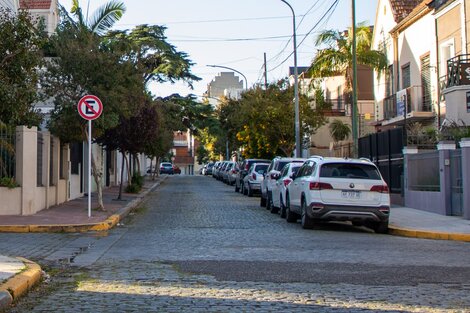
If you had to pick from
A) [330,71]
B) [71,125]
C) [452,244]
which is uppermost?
[330,71]

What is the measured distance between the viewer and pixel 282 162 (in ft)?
76.6

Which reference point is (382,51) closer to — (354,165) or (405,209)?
(405,209)

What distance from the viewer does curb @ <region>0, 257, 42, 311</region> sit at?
694 cm

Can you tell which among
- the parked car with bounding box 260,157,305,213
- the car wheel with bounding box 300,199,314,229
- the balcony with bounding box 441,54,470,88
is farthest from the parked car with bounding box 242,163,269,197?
the car wheel with bounding box 300,199,314,229

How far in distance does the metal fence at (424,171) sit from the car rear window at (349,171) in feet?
15.5

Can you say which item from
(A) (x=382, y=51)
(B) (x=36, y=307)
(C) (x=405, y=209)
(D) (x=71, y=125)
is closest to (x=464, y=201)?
(C) (x=405, y=209)

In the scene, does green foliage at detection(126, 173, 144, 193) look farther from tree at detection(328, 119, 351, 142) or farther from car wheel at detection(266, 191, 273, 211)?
tree at detection(328, 119, 351, 142)

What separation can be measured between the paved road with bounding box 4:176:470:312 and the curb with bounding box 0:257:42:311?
14 centimetres

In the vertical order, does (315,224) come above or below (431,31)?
below

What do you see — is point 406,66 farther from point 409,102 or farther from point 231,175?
point 231,175

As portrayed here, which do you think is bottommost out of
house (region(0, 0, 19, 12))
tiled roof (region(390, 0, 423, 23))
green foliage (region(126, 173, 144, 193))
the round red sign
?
green foliage (region(126, 173, 144, 193))

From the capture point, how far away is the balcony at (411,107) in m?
27.0

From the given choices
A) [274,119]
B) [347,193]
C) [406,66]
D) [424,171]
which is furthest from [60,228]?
[274,119]

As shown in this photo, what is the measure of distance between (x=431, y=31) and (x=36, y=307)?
23.0 m
